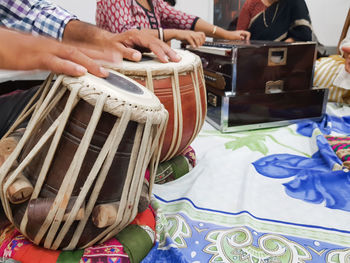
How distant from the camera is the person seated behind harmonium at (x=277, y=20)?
240 centimetres

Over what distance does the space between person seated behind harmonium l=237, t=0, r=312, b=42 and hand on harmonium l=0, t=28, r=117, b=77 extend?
85.9 inches

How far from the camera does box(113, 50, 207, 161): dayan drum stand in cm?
90

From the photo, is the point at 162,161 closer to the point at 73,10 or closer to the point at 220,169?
the point at 220,169

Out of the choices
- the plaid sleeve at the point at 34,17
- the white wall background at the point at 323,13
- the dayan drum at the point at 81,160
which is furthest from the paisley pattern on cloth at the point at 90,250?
the white wall background at the point at 323,13

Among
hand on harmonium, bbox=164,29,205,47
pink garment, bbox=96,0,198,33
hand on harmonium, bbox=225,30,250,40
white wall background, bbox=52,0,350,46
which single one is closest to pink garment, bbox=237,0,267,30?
hand on harmonium, bbox=225,30,250,40

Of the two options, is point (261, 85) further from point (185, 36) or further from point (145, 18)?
point (145, 18)

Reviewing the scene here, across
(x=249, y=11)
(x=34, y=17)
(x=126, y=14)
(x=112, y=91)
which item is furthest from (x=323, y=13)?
(x=112, y=91)

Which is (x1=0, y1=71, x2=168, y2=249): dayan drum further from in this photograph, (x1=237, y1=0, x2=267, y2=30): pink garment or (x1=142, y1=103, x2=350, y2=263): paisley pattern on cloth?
(x1=237, y1=0, x2=267, y2=30): pink garment

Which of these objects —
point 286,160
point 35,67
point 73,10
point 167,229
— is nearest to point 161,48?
point 35,67

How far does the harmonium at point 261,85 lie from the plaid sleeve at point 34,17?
2.87ft

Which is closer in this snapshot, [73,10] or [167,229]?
[167,229]

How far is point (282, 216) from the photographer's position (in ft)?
3.20

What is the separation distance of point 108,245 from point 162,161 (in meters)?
0.44

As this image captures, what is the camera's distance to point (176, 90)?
0.95m
